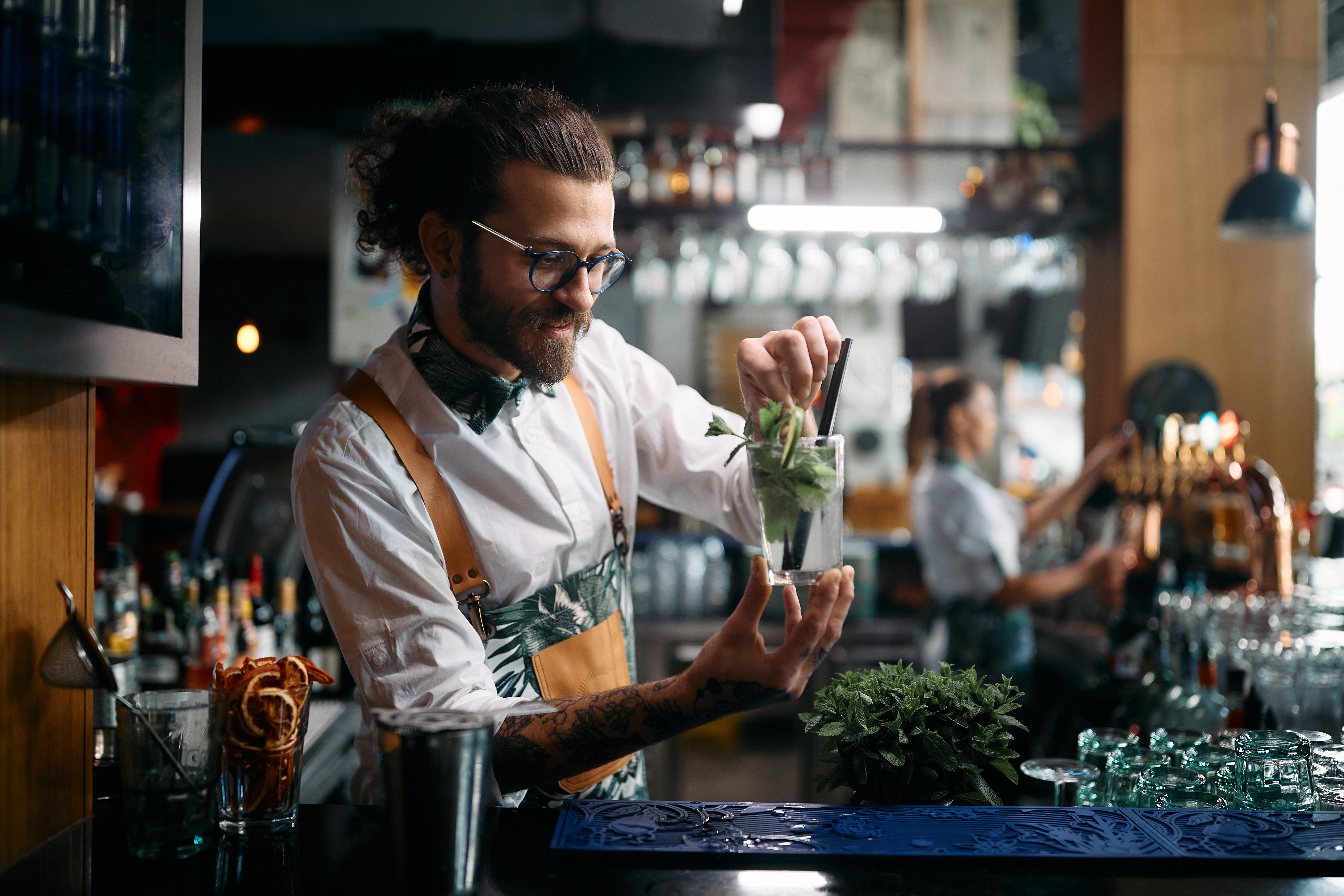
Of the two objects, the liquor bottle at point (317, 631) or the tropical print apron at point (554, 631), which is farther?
the liquor bottle at point (317, 631)

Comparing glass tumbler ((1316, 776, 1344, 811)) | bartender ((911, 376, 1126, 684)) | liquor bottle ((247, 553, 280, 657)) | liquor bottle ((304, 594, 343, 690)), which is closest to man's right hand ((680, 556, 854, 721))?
glass tumbler ((1316, 776, 1344, 811))

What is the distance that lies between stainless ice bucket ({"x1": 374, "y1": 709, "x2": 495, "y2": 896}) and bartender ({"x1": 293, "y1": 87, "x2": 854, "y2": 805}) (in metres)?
0.27

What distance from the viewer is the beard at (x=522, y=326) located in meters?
1.40

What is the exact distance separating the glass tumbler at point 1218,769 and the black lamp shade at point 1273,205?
2.85m

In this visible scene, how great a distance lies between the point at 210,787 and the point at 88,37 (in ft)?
2.63

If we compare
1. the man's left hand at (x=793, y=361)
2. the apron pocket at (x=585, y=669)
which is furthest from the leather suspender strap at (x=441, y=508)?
the man's left hand at (x=793, y=361)

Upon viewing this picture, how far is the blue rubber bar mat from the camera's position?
107 cm

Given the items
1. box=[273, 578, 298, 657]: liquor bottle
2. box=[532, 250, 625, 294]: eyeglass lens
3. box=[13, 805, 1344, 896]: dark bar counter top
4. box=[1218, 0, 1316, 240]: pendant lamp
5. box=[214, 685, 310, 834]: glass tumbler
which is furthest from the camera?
box=[1218, 0, 1316, 240]: pendant lamp

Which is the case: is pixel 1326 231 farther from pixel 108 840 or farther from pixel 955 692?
pixel 108 840

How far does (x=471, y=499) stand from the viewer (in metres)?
1.47

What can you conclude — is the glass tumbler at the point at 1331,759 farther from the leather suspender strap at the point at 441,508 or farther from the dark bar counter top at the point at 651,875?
the leather suspender strap at the point at 441,508

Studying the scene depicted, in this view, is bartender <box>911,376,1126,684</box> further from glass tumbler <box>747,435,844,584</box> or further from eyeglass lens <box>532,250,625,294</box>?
eyeglass lens <box>532,250,625,294</box>

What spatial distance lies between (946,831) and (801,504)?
39 centimetres

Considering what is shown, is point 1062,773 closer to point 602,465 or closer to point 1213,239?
point 602,465
